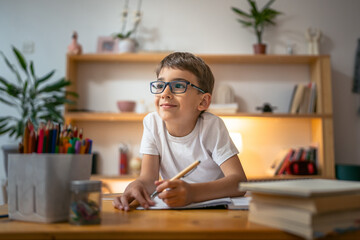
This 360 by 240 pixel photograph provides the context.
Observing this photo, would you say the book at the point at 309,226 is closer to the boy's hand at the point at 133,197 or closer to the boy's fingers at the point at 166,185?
the boy's fingers at the point at 166,185

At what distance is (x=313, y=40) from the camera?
10.6 feet

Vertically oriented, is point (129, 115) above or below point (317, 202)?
above

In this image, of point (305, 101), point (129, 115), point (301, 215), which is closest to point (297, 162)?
point (305, 101)

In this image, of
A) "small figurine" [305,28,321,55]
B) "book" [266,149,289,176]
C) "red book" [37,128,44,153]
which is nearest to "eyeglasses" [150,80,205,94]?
"red book" [37,128,44,153]

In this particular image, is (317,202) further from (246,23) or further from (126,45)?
(246,23)

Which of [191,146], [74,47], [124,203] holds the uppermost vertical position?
[74,47]

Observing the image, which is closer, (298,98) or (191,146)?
(191,146)

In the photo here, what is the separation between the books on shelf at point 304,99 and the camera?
9.93 ft

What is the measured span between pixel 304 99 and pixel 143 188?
8.35 ft

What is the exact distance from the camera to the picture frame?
3203 millimetres

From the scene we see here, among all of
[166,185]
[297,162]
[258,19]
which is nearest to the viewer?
[166,185]

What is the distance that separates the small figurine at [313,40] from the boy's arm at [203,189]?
99.5 inches

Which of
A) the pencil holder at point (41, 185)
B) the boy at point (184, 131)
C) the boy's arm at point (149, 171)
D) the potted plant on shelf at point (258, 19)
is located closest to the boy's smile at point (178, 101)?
the boy at point (184, 131)

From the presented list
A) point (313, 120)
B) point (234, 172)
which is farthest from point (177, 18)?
point (234, 172)
